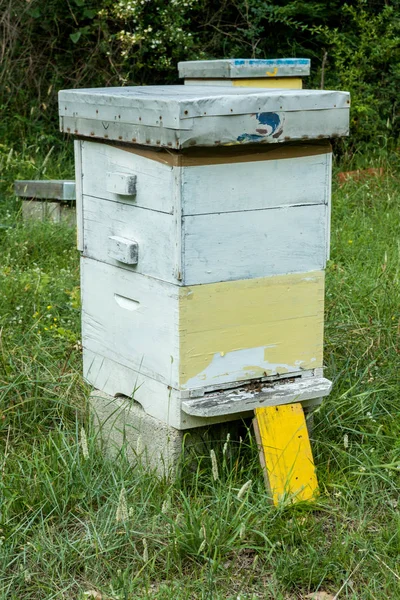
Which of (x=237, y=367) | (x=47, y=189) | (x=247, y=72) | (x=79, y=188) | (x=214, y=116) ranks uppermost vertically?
(x=247, y=72)

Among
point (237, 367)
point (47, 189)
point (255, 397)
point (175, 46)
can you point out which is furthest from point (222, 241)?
point (175, 46)

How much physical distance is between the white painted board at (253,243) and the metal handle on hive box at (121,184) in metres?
0.27

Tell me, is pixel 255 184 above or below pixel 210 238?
above

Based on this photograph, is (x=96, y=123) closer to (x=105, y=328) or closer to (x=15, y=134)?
(x=105, y=328)

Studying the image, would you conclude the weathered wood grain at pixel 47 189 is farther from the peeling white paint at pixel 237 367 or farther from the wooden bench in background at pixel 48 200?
the peeling white paint at pixel 237 367

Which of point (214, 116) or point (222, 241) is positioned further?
point (222, 241)

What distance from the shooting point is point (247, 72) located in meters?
4.23

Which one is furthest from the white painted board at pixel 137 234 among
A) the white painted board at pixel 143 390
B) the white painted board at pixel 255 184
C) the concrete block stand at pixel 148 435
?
the concrete block stand at pixel 148 435

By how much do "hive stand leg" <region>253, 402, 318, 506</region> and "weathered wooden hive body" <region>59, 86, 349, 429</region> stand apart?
0.06m

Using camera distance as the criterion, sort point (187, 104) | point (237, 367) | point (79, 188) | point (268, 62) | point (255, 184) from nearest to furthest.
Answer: point (187, 104), point (255, 184), point (237, 367), point (79, 188), point (268, 62)

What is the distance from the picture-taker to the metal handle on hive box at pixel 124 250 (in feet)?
9.05

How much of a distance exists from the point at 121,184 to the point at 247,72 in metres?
1.75

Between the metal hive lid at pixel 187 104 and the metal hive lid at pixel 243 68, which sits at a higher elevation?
the metal hive lid at pixel 243 68

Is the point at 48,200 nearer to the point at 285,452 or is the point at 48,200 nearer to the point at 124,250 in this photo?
the point at 124,250
